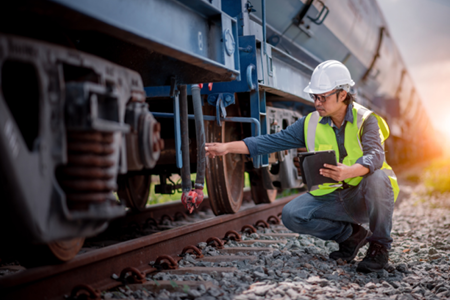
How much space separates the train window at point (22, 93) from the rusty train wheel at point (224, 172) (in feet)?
9.34

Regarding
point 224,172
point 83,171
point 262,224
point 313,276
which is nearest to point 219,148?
point 224,172

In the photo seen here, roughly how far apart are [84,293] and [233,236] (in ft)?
6.25

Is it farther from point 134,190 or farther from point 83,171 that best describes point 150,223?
point 83,171

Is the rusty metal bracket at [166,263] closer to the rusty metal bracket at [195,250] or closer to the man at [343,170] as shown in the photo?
the rusty metal bracket at [195,250]

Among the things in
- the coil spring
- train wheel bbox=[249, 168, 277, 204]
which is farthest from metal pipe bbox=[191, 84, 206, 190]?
train wheel bbox=[249, 168, 277, 204]

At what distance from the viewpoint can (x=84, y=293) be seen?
2420 millimetres

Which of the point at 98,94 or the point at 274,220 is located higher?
the point at 98,94

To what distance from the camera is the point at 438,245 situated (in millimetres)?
3922

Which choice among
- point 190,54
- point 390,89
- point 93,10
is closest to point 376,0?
point 390,89

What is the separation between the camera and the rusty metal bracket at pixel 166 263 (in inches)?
120

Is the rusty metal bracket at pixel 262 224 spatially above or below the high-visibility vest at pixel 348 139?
below

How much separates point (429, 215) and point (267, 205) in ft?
7.58

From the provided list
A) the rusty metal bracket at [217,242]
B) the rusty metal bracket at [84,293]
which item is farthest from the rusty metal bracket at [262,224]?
the rusty metal bracket at [84,293]

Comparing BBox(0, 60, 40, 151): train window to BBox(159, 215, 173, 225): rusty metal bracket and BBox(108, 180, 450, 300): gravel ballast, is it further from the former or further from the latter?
BBox(159, 215, 173, 225): rusty metal bracket
